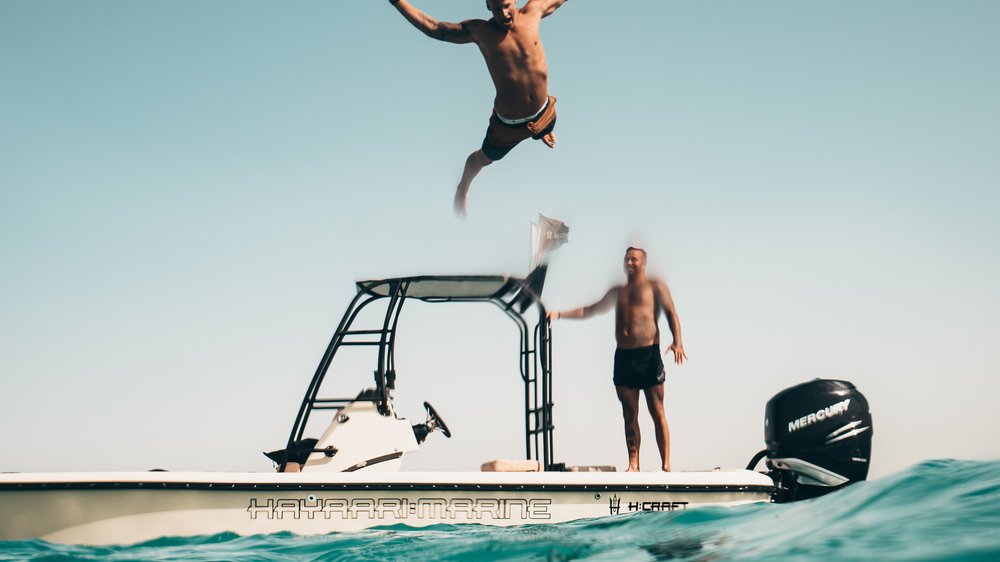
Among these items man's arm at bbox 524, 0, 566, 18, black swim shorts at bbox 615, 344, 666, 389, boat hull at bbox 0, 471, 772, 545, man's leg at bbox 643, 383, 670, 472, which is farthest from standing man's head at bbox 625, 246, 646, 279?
man's arm at bbox 524, 0, 566, 18

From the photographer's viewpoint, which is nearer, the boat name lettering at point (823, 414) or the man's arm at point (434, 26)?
the boat name lettering at point (823, 414)

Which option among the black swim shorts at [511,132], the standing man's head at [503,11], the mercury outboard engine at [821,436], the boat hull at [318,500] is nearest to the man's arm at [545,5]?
the standing man's head at [503,11]

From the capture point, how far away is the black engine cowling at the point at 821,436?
5109 millimetres

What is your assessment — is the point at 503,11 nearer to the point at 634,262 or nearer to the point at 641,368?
the point at 634,262

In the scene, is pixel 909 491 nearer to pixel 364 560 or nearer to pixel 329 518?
pixel 364 560

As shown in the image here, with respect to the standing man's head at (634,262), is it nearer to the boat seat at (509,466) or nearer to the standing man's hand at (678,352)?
the standing man's hand at (678,352)

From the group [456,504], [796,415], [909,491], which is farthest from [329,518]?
[909,491]

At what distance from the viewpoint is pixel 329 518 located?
562cm

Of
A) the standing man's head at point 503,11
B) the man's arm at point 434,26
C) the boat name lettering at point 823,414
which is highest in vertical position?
the standing man's head at point 503,11

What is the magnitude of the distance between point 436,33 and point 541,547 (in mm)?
3419

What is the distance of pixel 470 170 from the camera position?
22.3 ft

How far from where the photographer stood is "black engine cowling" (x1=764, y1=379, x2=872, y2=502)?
5.11 metres

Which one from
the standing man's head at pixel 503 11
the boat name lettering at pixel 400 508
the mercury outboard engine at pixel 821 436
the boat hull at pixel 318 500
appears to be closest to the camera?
the mercury outboard engine at pixel 821 436

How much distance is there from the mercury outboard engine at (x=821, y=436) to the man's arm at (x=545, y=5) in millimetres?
3219
